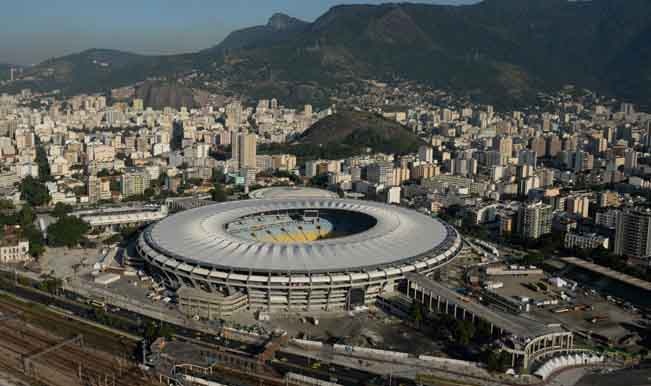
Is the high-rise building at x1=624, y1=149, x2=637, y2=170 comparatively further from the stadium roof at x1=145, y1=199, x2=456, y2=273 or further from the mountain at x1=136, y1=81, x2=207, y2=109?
the mountain at x1=136, y1=81, x2=207, y2=109

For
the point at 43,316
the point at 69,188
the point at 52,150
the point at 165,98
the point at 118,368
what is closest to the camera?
the point at 118,368

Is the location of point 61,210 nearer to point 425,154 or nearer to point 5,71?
point 425,154

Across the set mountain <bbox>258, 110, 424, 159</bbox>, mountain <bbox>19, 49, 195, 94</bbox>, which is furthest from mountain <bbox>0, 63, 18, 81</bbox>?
mountain <bbox>258, 110, 424, 159</bbox>

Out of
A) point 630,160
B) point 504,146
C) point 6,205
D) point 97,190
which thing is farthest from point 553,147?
point 6,205

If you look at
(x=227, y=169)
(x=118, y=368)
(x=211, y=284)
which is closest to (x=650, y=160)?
(x=227, y=169)

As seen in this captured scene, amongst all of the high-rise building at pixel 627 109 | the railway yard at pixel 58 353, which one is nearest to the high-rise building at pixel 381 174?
the railway yard at pixel 58 353

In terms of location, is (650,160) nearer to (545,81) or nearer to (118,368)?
(118,368)
